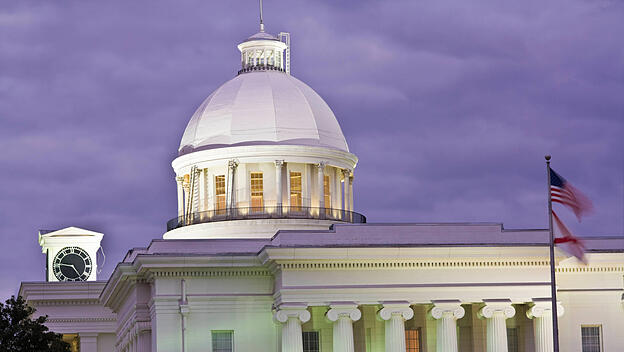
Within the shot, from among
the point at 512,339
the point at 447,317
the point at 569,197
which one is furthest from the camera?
the point at 512,339

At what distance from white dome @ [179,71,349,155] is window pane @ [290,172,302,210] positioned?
6.36 feet

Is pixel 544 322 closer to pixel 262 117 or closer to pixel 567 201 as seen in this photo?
A: pixel 567 201

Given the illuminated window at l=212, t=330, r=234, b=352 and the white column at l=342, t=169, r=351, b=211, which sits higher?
the white column at l=342, t=169, r=351, b=211

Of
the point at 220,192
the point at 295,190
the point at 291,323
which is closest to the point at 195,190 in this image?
the point at 220,192

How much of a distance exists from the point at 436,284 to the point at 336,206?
1578cm

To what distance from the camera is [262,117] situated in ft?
326

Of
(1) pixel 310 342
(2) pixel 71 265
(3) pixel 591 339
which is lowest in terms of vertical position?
(3) pixel 591 339

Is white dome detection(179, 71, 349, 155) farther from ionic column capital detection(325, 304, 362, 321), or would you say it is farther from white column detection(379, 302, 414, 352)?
white column detection(379, 302, 414, 352)

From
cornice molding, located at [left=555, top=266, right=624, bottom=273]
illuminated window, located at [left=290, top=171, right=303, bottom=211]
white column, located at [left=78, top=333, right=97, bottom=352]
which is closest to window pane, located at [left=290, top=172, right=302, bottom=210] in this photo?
illuminated window, located at [left=290, top=171, right=303, bottom=211]

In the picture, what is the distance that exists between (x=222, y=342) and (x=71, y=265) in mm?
35375

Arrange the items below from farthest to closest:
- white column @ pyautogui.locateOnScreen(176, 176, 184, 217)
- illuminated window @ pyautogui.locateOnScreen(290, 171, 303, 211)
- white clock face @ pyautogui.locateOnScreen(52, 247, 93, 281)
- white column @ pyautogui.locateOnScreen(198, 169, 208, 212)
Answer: white clock face @ pyautogui.locateOnScreen(52, 247, 93, 281), white column @ pyautogui.locateOnScreen(176, 176, 184, 217), white column @ pyautogui.locateOnScreen(198, 169, 208, 212), illuminated window @ pyautogui.locateOnScreen(290, 171, 303, 211)

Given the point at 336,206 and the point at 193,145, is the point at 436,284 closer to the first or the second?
the point at 336,206

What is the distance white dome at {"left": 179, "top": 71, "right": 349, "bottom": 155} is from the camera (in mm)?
98875

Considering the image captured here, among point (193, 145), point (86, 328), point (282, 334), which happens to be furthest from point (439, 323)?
point (86, 328)
